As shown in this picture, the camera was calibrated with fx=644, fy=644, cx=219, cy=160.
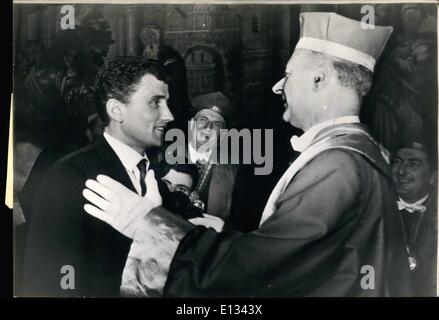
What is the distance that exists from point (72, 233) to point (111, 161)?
422mm

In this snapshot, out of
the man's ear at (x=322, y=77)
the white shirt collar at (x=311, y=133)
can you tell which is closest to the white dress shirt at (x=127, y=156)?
the white shirt collar at (x=311, y=133)

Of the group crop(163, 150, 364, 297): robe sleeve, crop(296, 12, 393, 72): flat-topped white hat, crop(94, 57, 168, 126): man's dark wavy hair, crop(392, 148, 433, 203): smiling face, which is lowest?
crop(163, 150, 364, 297): robe sleeve

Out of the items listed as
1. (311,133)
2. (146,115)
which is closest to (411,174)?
(311,133)

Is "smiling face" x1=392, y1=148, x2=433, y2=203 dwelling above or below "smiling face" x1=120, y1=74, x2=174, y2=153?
below

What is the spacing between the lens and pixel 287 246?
10.6ft

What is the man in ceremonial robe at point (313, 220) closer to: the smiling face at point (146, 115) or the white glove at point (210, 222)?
the white glove at point (210, 222)

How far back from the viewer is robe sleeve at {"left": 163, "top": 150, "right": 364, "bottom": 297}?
324cm

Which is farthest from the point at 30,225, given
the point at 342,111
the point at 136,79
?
the point at 342,111

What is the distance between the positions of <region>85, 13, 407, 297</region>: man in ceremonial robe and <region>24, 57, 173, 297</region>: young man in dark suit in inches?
3.5

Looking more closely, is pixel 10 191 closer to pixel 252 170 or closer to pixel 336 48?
pixel 252 170

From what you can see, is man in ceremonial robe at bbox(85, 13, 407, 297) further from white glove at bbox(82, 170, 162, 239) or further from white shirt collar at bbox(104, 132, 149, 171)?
white shirt collar at bbox(104, 132, 149, 171)

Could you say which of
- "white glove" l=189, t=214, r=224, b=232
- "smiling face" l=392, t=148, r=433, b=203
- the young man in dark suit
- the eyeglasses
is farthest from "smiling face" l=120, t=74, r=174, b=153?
"smiling face" l=392, t=148, r=433, b=203

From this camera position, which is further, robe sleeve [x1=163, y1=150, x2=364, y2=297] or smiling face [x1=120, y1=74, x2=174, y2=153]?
smiling face [x1=120, y1=74, x2=174, y2=153]

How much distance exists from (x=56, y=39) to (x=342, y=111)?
1.54 meters
